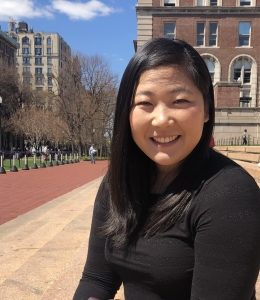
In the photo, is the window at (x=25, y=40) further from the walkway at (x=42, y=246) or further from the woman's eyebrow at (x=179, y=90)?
the woman's eyebrow at (x=179, y=90)

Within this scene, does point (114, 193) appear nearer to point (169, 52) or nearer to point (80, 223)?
point (169, 52)

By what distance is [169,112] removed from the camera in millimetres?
1131

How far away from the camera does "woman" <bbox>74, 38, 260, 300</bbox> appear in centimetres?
96

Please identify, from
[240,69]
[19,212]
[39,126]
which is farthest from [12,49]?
[19,212]

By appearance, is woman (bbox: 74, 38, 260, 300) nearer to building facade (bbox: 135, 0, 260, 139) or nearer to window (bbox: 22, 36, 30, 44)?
building facade (bbox: 135, 0, 260, 139)

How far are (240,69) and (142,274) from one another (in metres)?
30.9

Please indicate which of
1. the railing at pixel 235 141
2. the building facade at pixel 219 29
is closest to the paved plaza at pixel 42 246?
the railing at pixel 235 141

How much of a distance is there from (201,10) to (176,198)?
3034cm

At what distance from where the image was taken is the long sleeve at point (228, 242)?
37.2 inches

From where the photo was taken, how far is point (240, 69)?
29250 millimetres

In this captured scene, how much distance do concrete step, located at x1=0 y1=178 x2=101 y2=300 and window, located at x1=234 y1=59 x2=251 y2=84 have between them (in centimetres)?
2665

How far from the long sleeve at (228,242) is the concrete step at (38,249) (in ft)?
5.00

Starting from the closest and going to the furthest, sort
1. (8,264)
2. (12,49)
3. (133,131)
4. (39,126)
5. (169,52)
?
(169,52) < (133,131) < (8,264) < (39,126) < (12,49)

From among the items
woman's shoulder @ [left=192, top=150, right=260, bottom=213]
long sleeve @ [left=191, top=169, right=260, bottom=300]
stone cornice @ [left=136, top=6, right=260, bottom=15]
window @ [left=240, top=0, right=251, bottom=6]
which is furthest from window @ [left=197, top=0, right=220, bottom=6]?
long sleeve @ [left=191, top=169, right=260, bottom=300]
